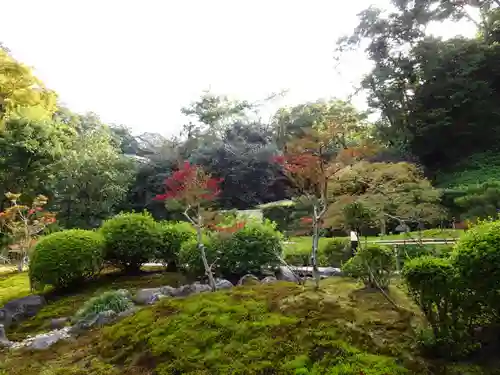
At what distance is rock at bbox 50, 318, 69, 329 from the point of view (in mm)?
6086

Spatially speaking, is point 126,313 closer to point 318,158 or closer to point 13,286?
→ point 318,158

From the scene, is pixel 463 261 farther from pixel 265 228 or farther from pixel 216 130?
pixel 216 130

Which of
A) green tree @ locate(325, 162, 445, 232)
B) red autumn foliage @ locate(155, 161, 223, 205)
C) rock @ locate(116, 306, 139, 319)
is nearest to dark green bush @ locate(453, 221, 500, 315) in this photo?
green tree @ locate(325, 162, 445, 232)

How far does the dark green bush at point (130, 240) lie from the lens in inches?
341

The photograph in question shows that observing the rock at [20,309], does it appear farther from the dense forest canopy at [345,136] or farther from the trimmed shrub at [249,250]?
the dense forest canopy at [345,136]

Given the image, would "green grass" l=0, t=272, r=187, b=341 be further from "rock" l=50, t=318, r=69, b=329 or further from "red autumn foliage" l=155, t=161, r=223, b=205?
"red autumn foliage" l=155, t=161, r=223, b=205

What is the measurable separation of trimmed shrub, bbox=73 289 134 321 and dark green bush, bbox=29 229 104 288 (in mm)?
1702

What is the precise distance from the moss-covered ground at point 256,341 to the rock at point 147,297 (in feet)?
4.10

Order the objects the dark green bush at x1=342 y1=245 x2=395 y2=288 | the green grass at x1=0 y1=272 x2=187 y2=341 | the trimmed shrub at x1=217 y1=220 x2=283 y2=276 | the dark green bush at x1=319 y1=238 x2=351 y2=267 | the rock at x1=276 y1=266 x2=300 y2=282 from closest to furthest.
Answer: the dark green bush at x1=342 y1=245 x2=395 y2=288 → the green grass at x1=0 y1=272 x2=187 y2=341 → the rock at x1=276 y1=266 x2=300 y2=282 → the trimmed shrub at x1=217 y1=220 x2=283 y2=276 → the dark green bush at x1=319 y1=238 x2=351 y2=267

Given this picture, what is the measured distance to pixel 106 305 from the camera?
20.2 feet

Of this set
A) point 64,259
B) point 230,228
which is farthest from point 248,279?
point 64,259

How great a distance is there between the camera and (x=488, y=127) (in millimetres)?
17156

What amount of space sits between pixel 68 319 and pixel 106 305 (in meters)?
0.67

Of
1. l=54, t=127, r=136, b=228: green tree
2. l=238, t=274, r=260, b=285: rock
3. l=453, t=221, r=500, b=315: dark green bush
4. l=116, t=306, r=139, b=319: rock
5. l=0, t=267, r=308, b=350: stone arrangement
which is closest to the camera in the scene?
l=453, t=221, r=500, b=315: dark green bush
